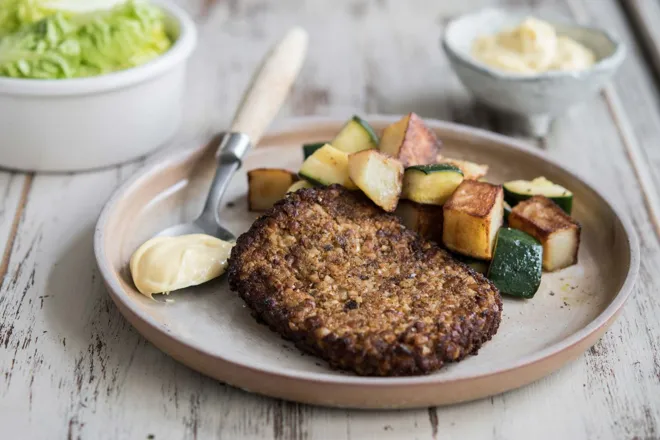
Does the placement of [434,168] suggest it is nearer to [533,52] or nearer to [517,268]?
[517,268]

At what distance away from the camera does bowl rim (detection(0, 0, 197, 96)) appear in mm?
3629

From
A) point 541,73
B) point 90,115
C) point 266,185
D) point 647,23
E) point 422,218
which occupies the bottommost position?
point 90,115

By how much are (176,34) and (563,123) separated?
2.24 meters

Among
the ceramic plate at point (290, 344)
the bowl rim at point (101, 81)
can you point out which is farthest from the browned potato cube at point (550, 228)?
the bowl rim at point (101, 81)

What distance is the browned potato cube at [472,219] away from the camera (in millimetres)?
3037

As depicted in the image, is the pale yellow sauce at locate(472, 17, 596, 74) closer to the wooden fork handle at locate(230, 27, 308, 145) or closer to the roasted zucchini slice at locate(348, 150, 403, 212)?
the wooden fork handle at locate(230, 27, 308, 145)

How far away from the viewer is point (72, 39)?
3906 mm

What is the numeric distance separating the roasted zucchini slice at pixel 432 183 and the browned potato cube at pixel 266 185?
60 cm

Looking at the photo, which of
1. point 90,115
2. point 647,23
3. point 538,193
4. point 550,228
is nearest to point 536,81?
point 538,193

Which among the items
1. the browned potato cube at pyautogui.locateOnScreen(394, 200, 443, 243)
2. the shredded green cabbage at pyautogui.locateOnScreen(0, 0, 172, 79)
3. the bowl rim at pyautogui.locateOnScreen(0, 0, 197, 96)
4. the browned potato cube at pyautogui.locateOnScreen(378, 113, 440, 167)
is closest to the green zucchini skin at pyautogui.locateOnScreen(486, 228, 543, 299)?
the browned potato cube at pyautogui.locateOnScreen(394, 200, 443, 243)

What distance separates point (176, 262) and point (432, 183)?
1027 mm

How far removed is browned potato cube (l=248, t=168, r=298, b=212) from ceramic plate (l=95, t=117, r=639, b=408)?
3.0 inches

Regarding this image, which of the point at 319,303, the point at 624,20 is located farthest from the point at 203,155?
the point at 624,20

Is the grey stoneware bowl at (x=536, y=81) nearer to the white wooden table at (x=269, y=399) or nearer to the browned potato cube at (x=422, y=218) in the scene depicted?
the white wooden table at (x=269, y=399)
